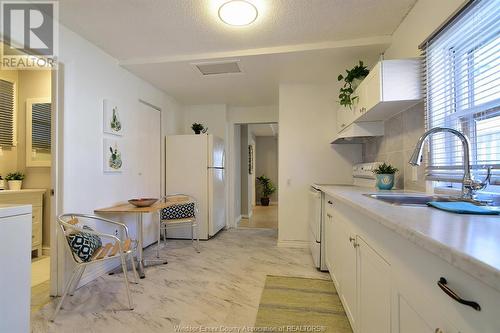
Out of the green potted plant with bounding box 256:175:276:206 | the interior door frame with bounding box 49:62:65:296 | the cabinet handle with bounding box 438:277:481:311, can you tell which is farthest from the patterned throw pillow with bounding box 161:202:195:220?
the green potted plant with bounding box 256:175:276:206

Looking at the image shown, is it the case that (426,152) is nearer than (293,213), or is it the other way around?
(426,152)

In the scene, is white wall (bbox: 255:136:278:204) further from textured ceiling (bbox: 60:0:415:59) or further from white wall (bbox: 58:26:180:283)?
textured ceiling (bbox: 60:0:415:59)

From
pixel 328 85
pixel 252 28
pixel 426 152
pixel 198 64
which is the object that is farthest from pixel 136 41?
pixel 426 152

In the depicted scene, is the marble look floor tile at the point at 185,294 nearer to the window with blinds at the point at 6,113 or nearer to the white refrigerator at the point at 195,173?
the white refrigerator at the point at 195,173

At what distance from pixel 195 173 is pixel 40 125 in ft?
6.70

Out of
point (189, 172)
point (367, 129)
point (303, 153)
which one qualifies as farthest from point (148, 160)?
point (367, 129)

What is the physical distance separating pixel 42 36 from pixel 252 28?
173 centimetres

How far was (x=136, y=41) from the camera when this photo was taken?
8.12 feet

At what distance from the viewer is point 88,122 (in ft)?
8.02

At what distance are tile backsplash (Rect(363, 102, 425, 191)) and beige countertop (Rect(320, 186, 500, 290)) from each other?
1.13 m

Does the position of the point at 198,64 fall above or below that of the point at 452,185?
above

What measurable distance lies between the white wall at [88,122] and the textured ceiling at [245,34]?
0.51 feet

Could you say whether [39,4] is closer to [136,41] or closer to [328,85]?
[136,41]

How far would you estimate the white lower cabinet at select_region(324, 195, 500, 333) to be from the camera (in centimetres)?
54
